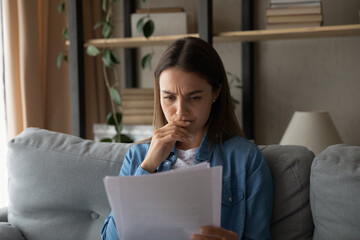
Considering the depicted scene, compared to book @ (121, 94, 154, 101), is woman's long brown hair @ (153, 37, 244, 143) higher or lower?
higher

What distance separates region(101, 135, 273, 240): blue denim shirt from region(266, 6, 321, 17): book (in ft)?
2.98

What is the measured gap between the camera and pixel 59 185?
4.53 ft

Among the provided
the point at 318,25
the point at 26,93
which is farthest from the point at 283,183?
the point at 26,93

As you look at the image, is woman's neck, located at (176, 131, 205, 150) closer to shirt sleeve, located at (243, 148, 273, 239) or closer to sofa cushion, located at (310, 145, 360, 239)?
shirt sleeve, located at (243, 148, 273, 239)

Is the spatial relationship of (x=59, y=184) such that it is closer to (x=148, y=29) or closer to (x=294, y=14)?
(x=148, y=29)

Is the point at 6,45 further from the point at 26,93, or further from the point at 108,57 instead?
the point at 108,57

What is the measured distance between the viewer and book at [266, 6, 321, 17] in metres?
1.85

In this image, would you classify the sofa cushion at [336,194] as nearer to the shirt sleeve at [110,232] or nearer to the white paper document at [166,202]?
the white paper document at [166,202]

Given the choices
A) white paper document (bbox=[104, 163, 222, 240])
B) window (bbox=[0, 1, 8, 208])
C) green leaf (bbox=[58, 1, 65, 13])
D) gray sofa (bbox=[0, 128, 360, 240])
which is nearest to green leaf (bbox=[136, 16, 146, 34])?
green leaf (bbox=[58, 1, 65, 13])

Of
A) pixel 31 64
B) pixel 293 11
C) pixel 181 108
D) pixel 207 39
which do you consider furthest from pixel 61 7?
pixel 181 108

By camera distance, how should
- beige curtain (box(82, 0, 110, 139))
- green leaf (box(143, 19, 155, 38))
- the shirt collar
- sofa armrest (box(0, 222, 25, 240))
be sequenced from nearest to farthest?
the shirt collar → sofa armrest (box(0, 222, 25, 240)) → green leaf (box(143, 19, 155, 38)) → beige curtain (box(82, 0, 110, 139))

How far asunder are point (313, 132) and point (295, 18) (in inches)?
20.1

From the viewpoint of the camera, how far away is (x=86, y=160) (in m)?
1.39

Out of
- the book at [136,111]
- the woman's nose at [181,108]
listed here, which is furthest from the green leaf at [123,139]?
the woman's nose at [181,108]
